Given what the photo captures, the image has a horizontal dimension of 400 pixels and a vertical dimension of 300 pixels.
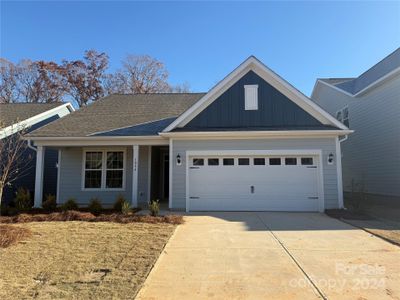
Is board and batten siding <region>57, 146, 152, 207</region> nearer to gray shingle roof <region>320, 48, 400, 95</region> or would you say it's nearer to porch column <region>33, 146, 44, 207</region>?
porch column <region>33, 146, 44, 207</region>

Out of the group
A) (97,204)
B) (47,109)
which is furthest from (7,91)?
(97,204)

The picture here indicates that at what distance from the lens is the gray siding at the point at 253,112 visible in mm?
12625

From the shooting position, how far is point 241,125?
1272cm

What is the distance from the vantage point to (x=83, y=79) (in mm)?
32938

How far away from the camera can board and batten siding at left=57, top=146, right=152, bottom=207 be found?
14453 mm

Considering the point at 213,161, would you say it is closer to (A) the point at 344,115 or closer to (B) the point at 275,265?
(B) the point at 275,265

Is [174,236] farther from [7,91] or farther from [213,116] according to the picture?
[7,91]

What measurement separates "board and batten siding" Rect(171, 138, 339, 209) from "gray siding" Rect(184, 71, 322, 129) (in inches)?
27.2

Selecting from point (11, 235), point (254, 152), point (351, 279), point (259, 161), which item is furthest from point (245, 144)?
point (11, 235)

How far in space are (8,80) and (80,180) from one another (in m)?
22.2

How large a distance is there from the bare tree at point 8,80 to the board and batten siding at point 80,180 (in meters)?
20.0

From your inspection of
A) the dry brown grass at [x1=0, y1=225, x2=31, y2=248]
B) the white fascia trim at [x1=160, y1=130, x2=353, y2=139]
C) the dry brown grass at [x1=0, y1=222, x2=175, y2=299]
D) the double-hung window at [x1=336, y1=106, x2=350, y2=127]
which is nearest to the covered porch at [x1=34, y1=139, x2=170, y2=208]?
the white fascia trim at [x1=160, y1=130, x2=353, y2=139]

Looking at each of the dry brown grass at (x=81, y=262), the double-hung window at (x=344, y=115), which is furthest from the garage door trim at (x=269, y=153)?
the double-hung window at (x=344, y=115)

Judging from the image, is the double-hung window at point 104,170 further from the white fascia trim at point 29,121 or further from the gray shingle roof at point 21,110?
the gray shingle roof at point 21,110
